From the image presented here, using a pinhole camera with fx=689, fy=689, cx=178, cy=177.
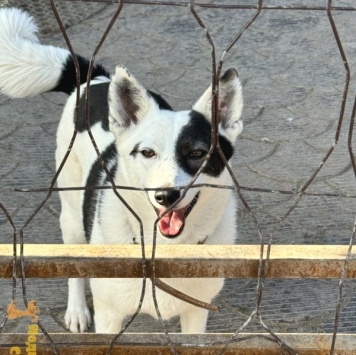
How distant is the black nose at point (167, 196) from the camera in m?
2.15

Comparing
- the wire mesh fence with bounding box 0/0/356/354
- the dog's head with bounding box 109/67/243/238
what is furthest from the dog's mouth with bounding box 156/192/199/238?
the wire mesh fence with bounding box 0/0/356/354

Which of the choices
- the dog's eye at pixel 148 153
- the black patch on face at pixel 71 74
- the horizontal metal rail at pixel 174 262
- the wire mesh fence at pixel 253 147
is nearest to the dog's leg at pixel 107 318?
the wire mesh fence at pixel 253 147

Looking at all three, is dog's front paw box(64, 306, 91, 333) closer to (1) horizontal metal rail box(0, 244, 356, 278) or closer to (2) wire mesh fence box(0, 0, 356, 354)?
Result: (2) wire mesh fence box(0, 0, 356, 354)

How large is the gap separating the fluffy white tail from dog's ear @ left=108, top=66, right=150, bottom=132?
76 cm

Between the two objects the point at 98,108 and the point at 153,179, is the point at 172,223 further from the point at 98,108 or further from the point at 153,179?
the point at 98,108

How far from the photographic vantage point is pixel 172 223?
7.80 ft

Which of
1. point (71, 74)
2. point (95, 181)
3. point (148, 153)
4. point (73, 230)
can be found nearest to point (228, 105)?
point (148, 153)

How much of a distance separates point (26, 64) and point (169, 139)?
41.3 inches

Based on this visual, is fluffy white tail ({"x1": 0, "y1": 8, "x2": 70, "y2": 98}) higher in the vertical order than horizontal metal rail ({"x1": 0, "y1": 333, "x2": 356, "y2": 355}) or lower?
higher

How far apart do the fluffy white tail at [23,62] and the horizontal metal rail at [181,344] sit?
5.09ft

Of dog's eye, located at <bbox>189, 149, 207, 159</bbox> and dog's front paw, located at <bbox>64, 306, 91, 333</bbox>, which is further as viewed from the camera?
dog's front paw, located at <bbox>64, 306, 91, 333</bbox>

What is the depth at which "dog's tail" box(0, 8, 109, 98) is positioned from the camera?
10.3 ft

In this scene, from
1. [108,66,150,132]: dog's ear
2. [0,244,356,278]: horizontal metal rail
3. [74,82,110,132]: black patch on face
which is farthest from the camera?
[74,82,110,132]: black patch on face

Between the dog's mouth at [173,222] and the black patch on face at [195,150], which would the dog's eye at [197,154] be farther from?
the dog's mouth at [173,222]
